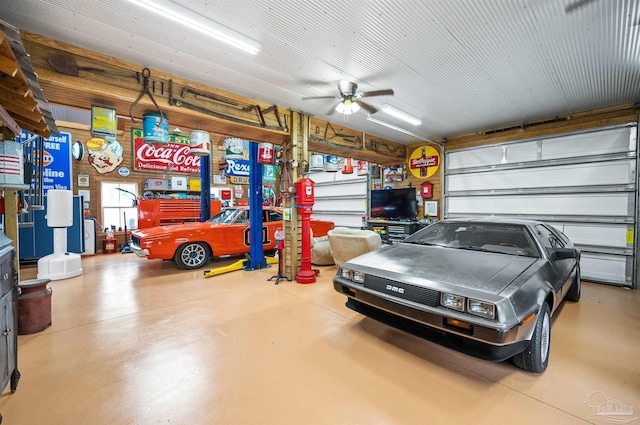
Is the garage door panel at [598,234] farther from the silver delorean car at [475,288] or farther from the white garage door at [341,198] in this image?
the white garage door at [341,198]

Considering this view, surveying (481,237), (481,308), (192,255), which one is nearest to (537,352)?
(481,308)

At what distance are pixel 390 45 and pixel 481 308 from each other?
2.59 metres

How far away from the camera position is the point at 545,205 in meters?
5.20

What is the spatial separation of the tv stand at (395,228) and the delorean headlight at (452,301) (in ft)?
14.7

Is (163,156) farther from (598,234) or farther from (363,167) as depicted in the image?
(598,234)

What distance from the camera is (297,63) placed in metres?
3.17

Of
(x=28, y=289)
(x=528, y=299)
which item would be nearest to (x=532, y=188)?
(x=528, y=299)

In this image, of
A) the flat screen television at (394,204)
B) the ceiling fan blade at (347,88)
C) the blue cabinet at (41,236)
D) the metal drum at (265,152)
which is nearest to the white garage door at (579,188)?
the flat screen television at (394,204)

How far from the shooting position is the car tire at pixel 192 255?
5.48 metres

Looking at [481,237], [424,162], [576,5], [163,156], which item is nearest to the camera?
[576,5]

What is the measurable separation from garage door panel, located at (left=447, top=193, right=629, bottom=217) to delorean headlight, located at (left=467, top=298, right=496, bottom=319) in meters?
4.70

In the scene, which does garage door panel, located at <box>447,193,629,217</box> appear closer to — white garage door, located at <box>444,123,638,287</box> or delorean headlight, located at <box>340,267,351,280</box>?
white garage door, located at <box>444,123,638,287</box>

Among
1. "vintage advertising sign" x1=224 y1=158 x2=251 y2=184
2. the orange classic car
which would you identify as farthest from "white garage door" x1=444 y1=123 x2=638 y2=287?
"vintage advertising sign" x1=224 y1=158 x2=251 y2=184

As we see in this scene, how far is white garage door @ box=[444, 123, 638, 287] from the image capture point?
4.45 metres
